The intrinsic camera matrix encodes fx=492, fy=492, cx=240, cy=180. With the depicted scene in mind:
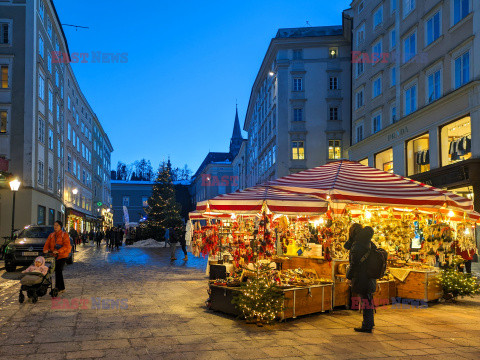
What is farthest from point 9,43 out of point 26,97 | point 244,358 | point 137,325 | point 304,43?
point 244,358

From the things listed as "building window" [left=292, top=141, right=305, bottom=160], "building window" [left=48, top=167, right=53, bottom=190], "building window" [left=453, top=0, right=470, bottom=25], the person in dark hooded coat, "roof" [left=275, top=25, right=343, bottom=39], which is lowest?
the person in dark hooded coat

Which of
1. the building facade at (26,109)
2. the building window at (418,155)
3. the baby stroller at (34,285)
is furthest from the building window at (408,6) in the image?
the baby stroller at (34,285)

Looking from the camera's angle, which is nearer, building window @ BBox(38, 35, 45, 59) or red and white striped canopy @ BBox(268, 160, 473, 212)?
red and white striped canopy @ BBox(268, 160, 473, 212)

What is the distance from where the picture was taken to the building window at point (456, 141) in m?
21.9

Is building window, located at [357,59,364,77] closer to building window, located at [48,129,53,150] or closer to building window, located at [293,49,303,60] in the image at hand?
building window, located at [293,49,303,60]

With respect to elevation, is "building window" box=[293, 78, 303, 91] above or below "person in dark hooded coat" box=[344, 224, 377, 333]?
above

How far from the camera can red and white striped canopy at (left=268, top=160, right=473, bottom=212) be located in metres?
9.75

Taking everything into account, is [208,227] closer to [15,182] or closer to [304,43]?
[15,182]

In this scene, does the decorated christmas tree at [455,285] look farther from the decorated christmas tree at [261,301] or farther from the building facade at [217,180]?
the building facade at [217,180]

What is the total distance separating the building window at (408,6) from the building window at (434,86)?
16.1ft

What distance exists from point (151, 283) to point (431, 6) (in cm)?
2001

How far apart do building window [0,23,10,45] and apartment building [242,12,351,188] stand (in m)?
22.7

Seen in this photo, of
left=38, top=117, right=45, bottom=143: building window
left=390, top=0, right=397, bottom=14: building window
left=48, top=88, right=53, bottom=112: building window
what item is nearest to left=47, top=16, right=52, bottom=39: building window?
left=48, top=88, right=53, bottom=112: building window

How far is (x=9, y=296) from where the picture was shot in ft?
39.3
